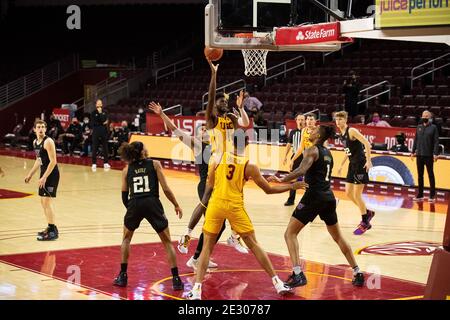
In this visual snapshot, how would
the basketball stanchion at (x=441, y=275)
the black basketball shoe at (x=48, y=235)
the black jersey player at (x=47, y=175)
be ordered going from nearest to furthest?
the basketball stanchion at (x=441, y=275) → the black jersey player at (x=47, y=175) → the black basketball shoe at (x=48, y=235)

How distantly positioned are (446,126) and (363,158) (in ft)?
28.9

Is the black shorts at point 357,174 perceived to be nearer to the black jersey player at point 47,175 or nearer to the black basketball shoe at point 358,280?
the black basketball shoe at point 358,280

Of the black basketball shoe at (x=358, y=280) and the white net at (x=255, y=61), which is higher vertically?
the white net at (x=255, y=61)


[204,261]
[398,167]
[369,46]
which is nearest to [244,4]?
[204,261]

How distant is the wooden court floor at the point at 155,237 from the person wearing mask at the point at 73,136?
25.9ft

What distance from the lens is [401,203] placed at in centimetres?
1661

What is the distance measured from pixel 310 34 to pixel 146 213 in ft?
11.4

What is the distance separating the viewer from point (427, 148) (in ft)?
54.2

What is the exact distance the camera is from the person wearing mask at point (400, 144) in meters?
19.1

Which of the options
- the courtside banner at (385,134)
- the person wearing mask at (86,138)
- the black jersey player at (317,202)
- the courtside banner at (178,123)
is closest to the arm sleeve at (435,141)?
the courtside banner at (385,134)

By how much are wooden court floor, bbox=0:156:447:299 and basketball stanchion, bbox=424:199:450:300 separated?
5.12 feet

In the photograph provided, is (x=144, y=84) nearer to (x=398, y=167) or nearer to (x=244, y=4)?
(x=398, y=167)

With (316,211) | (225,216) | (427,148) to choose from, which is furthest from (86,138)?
(225,216)
